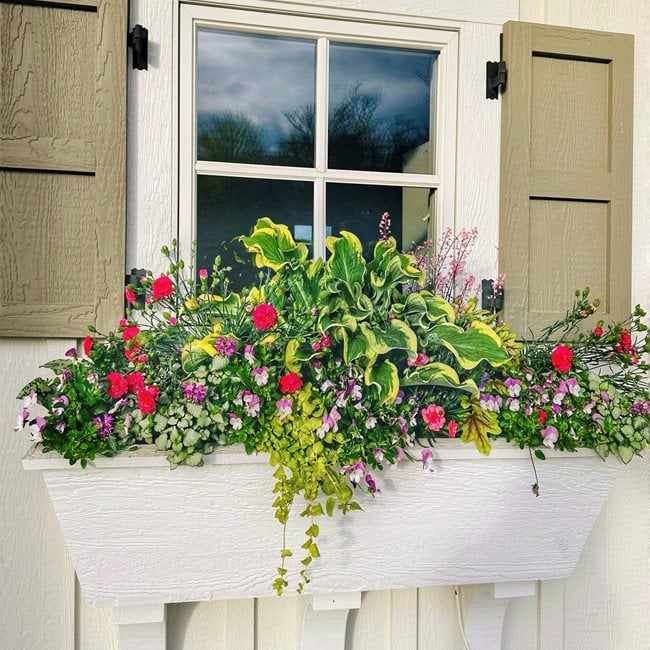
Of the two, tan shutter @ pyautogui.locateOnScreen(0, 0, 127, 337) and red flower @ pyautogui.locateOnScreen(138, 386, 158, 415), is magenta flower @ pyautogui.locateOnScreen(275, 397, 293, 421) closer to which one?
red flower @ pyautogui.locateOnScreen(138, 386, 158, 415)

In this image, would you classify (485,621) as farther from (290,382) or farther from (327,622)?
(290,382)

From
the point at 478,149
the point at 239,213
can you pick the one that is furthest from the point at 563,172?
the point at 239,213

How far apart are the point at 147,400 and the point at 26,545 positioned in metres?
0.60

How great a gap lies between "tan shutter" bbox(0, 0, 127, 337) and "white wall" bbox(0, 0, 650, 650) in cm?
7

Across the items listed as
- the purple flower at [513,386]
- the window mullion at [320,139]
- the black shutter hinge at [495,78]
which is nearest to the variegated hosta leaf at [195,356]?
the window mullion at [320,139]

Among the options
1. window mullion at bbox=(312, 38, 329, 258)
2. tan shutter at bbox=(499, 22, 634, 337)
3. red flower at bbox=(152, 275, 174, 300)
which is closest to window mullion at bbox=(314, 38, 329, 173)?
window mullion at bbox=(312, 38, 329, 258)

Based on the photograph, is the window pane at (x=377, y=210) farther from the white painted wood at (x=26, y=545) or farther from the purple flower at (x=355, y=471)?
the white painted wood at (x=26, y=545)

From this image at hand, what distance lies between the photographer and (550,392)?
1389 mm

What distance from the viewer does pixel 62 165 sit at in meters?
1.48

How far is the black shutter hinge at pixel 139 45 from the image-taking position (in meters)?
1.51

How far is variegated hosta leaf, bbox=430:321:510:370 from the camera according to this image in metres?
1.29

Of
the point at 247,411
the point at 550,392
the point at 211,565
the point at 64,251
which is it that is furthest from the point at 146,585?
the point at 550,392

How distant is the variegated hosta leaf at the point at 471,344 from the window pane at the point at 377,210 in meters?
0.44

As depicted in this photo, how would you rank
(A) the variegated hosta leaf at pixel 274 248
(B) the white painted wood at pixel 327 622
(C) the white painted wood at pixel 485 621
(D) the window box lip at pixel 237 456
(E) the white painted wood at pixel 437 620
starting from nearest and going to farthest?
(D) the window box lip at pixel 237 456
(A) the variegated hosta leaf at pixel 274 248
(B) the white painted wood at pixel 327 622
(C) the white painted wood at pixel 485 621
(E) the white painted wood at pixel 437 620
